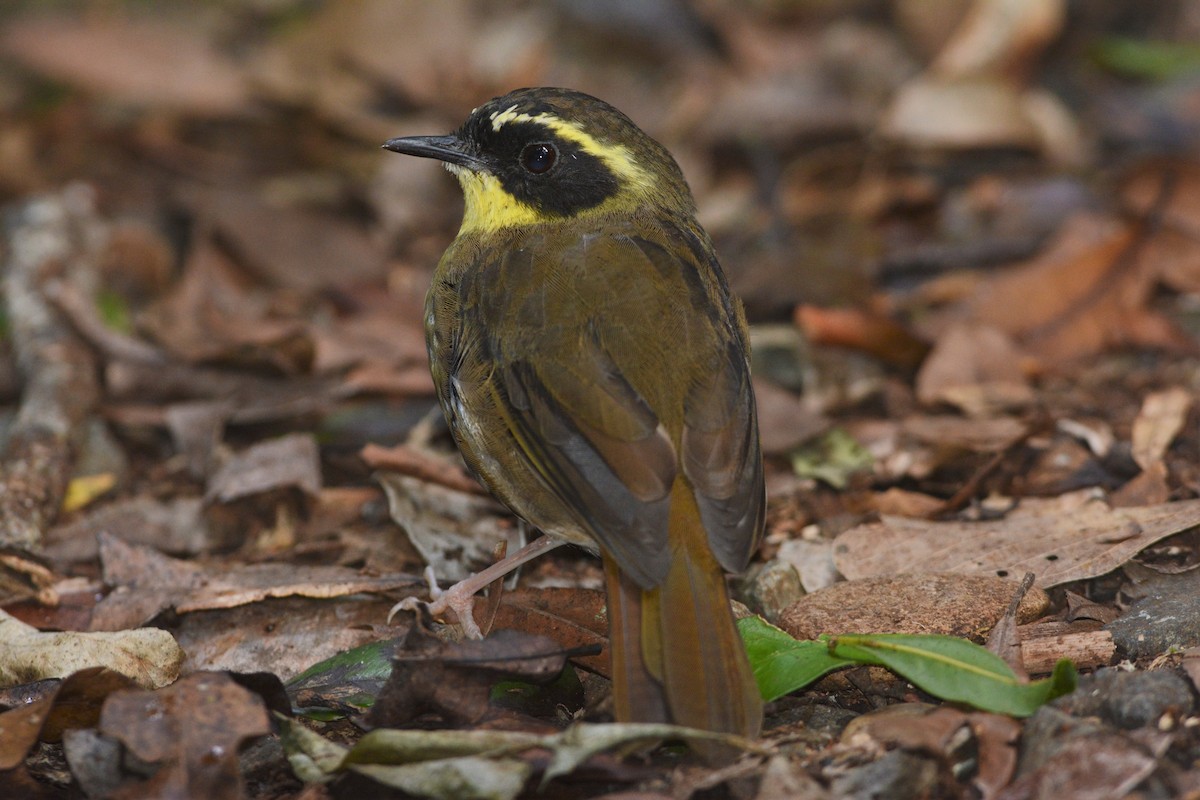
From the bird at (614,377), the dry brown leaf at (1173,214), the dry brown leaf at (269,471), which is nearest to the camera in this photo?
the bird at (614,377)

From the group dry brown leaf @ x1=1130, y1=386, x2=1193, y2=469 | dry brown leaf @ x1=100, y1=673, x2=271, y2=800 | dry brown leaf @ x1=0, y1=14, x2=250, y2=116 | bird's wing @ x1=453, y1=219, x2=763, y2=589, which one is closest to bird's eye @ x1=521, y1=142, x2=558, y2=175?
bird's wing @ x1=453, y1=219, x2=763, y2=589

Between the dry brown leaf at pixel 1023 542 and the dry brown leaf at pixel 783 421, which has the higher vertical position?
the dry brown leaf at pixel 783 421

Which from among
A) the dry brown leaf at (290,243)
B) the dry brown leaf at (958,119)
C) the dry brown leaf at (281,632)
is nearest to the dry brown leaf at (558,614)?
the dry brown leaf at (281,632)

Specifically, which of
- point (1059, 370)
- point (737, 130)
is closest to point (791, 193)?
point (737, 130)

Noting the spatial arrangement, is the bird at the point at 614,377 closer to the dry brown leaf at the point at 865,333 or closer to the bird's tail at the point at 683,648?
the bird's tail at the point at 683,648

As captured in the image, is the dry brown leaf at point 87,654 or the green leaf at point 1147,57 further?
the green leaf at point 1147,57

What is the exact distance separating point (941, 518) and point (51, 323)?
3.98 meters

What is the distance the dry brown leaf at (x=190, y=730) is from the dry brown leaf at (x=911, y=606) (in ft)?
5.50

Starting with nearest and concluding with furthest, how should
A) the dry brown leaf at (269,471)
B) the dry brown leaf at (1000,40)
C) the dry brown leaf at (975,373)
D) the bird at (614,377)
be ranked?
the bird at (614,377) < the dry brown leaf at (269,471) < the dry brown leaf at (975,373) < the dry brown leaf at (1000,40)

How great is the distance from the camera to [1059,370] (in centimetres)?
630

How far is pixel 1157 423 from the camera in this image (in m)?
5.37

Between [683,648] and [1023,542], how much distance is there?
160cm

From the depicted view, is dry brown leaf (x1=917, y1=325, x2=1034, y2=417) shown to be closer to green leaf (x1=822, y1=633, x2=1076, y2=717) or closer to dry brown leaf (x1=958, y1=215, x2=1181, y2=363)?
dry brown leaf (x1=958, y1=215, x2=1181, y2=363)

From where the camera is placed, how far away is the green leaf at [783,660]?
3.71 m
